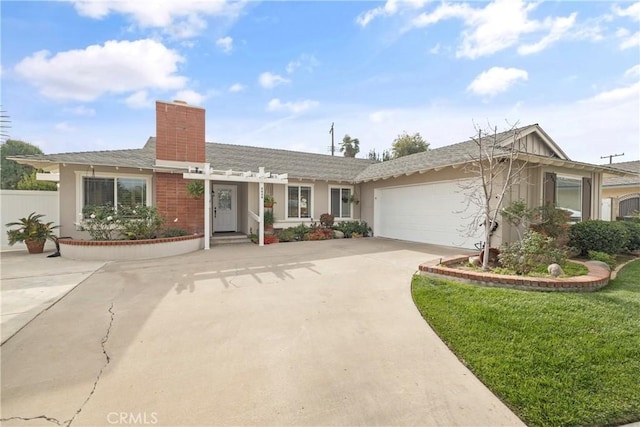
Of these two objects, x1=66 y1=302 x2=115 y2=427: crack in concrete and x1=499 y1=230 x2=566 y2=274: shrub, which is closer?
x1=66 y1=302 x2=115 y2=427: crack in concrete

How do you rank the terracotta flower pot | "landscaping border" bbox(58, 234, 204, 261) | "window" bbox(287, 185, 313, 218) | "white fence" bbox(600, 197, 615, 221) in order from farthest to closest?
"white fence" bbox(600, 197, 615, 221) → "window" bbox(287, 185, 313, 218) → the terracotta flower pot → "landscaping border" bbox(58, 234, 204, 261)

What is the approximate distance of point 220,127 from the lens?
17.1 m

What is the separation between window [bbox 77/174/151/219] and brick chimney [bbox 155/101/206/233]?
69 centimetres

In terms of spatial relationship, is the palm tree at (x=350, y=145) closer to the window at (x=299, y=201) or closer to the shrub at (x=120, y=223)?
the window at (x=299, y=201)

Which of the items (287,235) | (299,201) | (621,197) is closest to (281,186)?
(299,201)

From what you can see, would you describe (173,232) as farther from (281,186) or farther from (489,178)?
(489,178)

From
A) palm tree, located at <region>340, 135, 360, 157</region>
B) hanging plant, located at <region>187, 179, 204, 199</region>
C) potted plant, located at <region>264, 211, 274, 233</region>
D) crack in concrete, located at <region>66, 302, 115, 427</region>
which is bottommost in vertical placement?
crack in concrete, located at <region>66, 302, 115, 427</region>

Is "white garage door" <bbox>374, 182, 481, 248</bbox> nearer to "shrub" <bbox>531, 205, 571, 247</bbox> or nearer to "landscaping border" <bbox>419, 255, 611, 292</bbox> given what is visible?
"shrub" <bbox>531, 205, 571, 247</bbox>

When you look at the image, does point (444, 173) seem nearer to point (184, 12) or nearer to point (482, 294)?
point (482, 294)

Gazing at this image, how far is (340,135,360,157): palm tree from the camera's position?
124ft

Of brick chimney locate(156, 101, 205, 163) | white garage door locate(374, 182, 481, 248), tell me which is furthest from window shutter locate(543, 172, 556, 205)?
brick chimney locate(156, 101, 205, 163)

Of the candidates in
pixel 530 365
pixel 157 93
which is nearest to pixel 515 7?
pixel 530 365

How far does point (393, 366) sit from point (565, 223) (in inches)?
319

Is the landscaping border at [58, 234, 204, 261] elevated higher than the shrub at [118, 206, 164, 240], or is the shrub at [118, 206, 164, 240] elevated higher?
the shrub at [118, 206, 164, 240]
